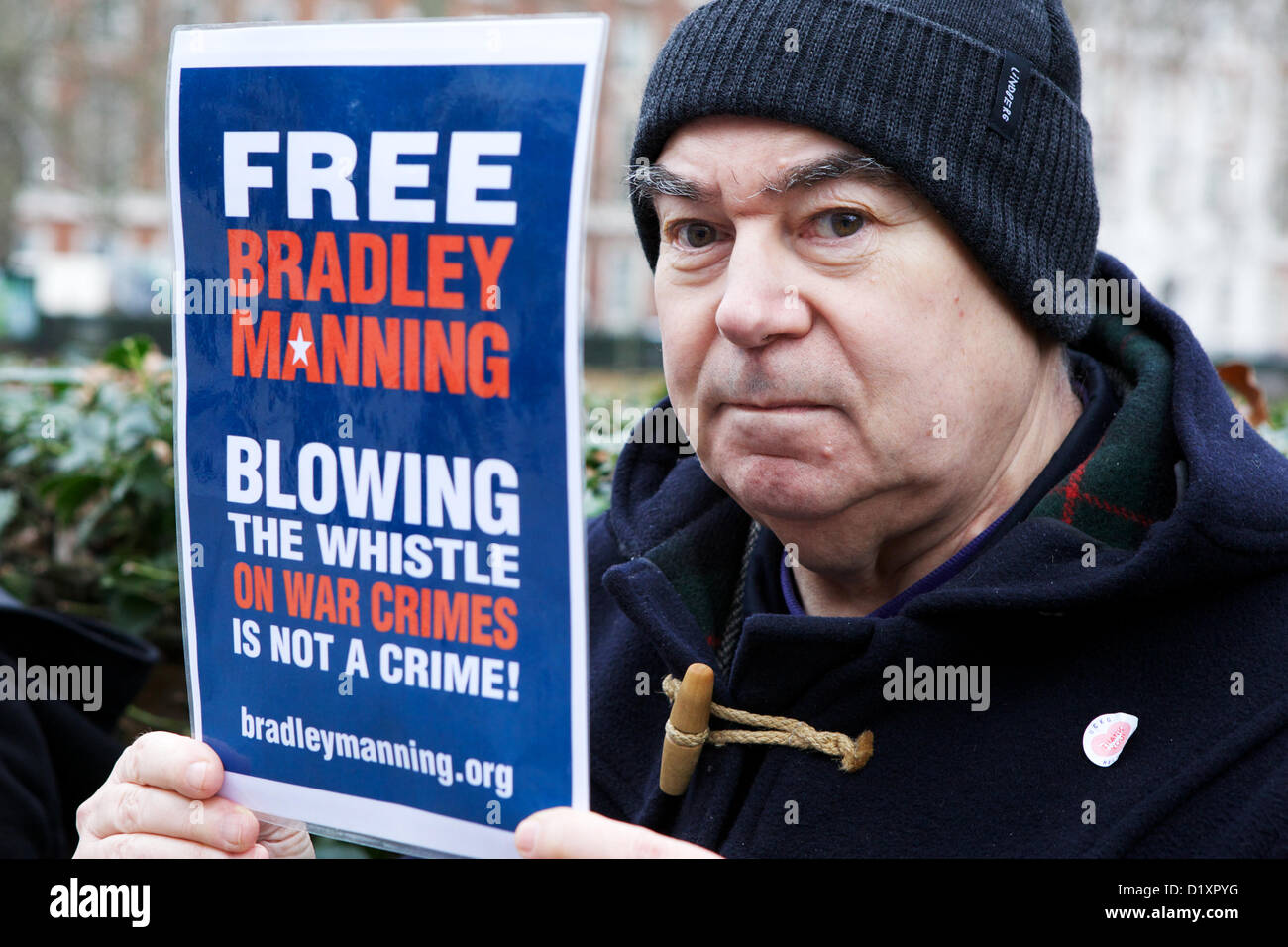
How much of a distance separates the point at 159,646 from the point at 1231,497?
8.32ft

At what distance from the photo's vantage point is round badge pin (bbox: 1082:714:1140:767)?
1661mm

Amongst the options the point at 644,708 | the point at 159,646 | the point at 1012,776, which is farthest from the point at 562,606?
the point at 159,646

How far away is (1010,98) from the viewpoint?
1.85 meters

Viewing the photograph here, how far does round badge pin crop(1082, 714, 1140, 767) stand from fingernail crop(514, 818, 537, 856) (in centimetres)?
68

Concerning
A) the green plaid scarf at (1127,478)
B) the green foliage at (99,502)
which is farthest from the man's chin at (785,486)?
the green foliage at (99,502)

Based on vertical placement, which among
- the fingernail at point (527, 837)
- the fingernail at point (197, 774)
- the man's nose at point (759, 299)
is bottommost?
the fingernail at point (197, 774)

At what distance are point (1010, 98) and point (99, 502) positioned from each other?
8.15 ft

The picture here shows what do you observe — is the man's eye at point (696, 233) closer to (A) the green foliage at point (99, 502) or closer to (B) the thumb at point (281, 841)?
(B) the thumb at point (281, 841)

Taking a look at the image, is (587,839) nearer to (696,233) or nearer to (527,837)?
(527,837)

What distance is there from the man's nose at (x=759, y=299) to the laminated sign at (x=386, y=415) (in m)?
0.44

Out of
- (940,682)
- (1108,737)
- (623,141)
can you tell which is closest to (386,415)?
(940,682)

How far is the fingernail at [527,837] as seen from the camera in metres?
1.40

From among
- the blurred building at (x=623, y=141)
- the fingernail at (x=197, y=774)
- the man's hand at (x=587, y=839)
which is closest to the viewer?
the man's hand at (x=587, y=839)
